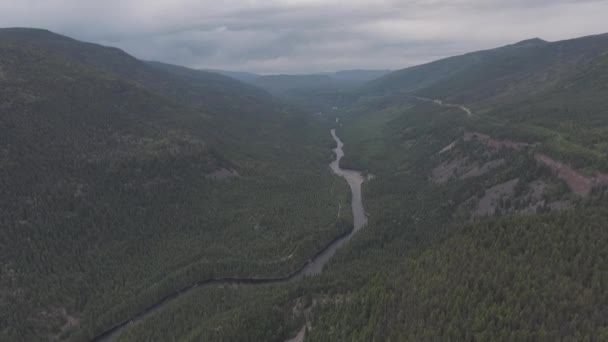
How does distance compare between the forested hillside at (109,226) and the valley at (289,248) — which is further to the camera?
the forested hillside at (109,226)

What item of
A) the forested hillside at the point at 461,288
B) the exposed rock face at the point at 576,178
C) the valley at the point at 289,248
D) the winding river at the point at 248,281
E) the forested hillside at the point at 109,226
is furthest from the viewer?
the exposed rock face at the point at 576,178

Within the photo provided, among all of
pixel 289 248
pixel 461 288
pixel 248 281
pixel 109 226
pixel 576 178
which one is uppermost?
pixel 576 178

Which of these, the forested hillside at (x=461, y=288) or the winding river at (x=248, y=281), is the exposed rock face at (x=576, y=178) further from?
the winding river at (x=248, y=281)

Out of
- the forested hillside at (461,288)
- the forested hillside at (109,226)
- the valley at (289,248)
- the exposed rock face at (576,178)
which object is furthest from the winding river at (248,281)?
the exposed rock face at (576,178)

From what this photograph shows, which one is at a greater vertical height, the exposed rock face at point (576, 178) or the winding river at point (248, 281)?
the exposed rock face at point (576, 178)

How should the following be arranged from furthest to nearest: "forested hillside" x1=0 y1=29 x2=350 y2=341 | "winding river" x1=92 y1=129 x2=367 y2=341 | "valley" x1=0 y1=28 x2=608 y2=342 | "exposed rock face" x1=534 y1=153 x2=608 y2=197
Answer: "exposed rock face" x1=534 y1=153 x2=608 y2=197
"forested hillside" x1=0 y1=29 x2=350 y2=341
"winding river" x1=92 y1=129 x2=367 y2=341
"valley" x1=0 y1=28 x2=608 y2=342

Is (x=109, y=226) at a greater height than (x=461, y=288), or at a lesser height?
lesser

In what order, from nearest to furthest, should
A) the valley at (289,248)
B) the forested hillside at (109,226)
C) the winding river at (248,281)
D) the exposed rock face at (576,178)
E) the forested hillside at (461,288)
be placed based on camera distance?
1. the forested hillside at (461,288)
2. the valley at (289,248)
3. the winding river at (248,281)
4. the forested hillside at (109,226)
5. the exposed rock face at (576,178)

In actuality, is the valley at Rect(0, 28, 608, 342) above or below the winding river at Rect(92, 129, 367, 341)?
above

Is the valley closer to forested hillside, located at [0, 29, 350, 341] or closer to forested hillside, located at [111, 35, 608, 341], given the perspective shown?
forested hillside, located at [111, 35, 608, 341]

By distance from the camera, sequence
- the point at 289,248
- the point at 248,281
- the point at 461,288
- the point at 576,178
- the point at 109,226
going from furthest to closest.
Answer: the point at 109,226
the point at 289,248
the point at 576,178
the point at 248,281
the point at 461,288

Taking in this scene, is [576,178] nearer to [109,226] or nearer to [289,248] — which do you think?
[289,248]

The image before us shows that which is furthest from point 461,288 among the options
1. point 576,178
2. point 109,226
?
point 109,226

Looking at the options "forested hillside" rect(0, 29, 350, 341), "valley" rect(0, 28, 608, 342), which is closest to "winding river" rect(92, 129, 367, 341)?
"valley" rect(0, 28, 608, 342)
